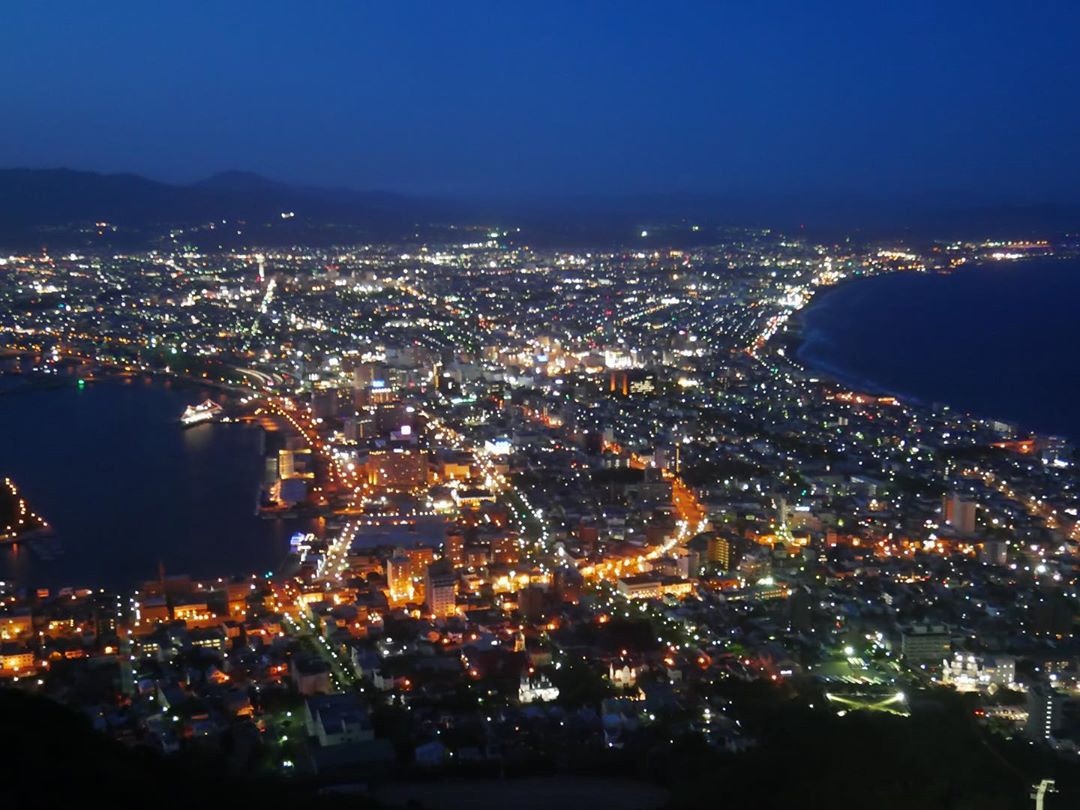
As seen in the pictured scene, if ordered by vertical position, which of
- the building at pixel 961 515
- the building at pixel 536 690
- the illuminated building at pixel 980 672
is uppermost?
the building at pixel 961 515

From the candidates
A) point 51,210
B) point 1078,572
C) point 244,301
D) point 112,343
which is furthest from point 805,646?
point 51,210

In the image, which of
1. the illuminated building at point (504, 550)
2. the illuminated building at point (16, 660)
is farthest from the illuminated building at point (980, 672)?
the illuminated building at point (16, 660)

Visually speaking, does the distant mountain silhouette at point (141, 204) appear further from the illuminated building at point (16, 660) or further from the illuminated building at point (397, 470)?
the illuminated building at point (16, 660)

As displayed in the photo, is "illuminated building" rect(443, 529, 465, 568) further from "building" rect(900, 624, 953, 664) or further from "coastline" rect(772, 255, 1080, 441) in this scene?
"coastline" rect(772, 255, 1080, 441)

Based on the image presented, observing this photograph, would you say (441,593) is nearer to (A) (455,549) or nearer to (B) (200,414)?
(A) (455,549)

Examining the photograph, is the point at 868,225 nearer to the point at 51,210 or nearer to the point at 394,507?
the point at 51,210
